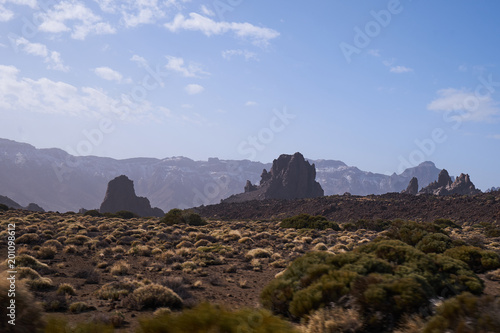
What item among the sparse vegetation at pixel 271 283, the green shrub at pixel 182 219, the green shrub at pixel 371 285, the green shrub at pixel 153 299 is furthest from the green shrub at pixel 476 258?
the green shrub at pixel 182 219

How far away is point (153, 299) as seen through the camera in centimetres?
1060

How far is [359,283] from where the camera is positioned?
8375 millimetres

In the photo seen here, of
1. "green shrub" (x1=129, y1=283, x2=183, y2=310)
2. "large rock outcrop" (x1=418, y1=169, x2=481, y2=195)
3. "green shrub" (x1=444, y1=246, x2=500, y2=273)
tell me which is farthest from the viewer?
"large rock outcrop" (x1=418, y1=169, x2=481, y2=195)

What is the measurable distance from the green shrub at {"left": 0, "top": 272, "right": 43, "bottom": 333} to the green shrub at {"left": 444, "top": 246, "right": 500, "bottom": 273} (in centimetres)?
1864

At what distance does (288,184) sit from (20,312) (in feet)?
457

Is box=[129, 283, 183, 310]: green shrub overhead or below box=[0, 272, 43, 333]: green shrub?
below

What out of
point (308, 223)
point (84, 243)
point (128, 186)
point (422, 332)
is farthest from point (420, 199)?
point (128, 186)

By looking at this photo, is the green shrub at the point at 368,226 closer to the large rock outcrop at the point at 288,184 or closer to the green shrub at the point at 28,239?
the green shrub at the point at 28,239

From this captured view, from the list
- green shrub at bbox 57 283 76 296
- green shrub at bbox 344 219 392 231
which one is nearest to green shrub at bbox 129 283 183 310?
green shrub at bbox 57 283 76 296

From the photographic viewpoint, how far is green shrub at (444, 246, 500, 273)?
17.5 meters

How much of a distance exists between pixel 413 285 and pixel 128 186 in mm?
135168

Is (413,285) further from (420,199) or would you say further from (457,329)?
(420,199)

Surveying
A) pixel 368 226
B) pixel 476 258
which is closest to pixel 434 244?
pixel 476 258

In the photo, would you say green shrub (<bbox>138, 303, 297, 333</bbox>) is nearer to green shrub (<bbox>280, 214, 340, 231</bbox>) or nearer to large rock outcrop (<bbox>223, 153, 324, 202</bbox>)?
green shrub (<bbox>280, 214, 340, 231</bbox>)
